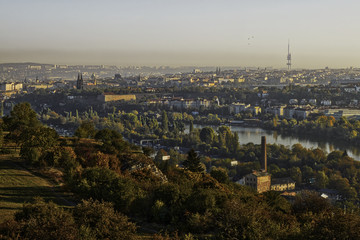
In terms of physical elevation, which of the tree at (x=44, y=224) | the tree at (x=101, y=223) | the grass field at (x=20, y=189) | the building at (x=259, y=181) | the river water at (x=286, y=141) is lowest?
the river water at (x=286, y=141)

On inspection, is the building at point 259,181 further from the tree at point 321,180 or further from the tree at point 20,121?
the tree at point 20,121

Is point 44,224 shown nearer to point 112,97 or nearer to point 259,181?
point 259,181

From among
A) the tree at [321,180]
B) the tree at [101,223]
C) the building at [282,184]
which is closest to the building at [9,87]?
the building at [282,184]

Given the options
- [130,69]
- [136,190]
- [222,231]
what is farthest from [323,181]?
[130,69]

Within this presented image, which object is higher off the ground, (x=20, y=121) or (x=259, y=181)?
(x=20, y=121)

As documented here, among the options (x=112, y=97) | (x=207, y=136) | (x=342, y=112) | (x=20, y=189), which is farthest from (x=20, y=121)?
(x=112, y=97)

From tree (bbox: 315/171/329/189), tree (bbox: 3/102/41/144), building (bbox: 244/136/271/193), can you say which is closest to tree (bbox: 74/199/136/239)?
tree (bbox: 3/102/41/144)
